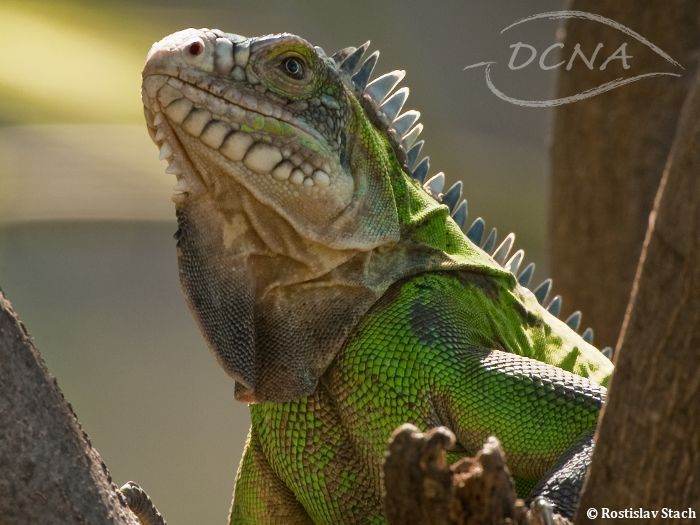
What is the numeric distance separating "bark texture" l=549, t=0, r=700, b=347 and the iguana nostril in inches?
126

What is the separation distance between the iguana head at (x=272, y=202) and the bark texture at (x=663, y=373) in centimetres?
113

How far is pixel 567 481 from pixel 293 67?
1278 millimetres

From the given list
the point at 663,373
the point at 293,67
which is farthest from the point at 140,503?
the point at 663,373

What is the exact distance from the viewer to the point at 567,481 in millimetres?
2619

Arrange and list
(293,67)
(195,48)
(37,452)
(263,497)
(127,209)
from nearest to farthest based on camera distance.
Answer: (37,452), (195,48), (293,67), (263,497), (127,209)

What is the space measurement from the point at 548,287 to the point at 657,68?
2.06 m

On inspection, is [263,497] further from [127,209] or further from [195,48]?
[127,209]

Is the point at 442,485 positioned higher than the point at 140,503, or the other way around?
the point at 442,485

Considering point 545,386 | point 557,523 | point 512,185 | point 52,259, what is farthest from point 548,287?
point 512,185

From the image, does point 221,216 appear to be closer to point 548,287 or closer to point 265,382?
point 265,382

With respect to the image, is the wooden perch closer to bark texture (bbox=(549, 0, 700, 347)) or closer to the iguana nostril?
the iguana nostril

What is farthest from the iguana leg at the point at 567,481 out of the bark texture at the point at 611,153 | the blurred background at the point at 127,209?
the blurred background at the point at 127,209

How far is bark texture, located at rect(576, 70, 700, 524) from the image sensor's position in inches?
71.3

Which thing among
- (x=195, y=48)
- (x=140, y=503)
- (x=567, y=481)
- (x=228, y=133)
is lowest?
(x=140, y=503)
